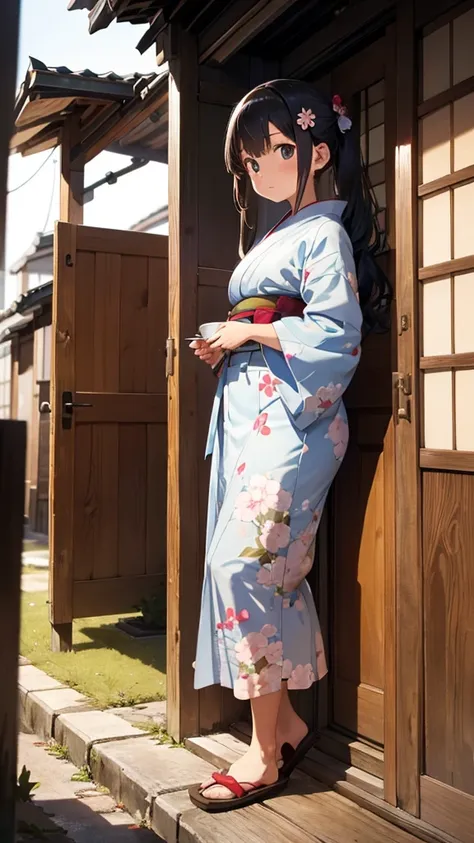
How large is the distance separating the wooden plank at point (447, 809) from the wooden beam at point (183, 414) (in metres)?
1.29

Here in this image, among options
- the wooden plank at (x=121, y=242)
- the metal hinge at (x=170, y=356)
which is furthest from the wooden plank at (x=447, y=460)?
the wooden plank at (x=121, y=242)

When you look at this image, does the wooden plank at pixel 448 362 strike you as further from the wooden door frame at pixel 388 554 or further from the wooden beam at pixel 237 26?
the wooden beam at pixel 237 26

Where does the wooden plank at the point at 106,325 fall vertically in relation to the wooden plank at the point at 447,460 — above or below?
above

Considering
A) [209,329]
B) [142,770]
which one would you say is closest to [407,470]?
[209,329]

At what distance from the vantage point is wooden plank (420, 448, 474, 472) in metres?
2.68

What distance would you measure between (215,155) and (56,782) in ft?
9.53

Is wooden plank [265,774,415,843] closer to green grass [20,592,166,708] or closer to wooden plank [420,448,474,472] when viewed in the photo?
wooden plank [420,448,474,472]

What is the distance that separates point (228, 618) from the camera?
3.11m

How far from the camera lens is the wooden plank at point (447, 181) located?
2.73 meters

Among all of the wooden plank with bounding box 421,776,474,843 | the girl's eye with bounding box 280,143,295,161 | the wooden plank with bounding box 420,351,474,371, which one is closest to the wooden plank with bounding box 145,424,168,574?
the girl's eye with bounding box 280,143,295,161

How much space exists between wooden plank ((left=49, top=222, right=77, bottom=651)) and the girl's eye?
2773 mm

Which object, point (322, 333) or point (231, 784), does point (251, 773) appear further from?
point (322, 333)

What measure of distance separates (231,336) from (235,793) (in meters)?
1.63

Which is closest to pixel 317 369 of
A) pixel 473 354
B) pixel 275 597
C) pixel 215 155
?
pixel 473 354
